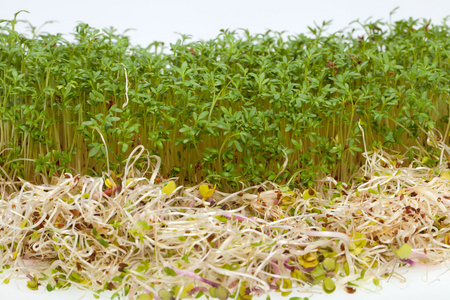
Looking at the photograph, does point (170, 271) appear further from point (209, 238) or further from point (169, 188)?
point (169, 188)

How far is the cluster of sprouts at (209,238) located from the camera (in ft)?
7.15

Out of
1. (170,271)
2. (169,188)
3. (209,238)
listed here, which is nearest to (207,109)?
(169,188)

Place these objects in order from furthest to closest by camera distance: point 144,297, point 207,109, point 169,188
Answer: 1. point 207,109
2. point 169,188
3. point 144,297

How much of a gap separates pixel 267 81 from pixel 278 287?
105 cm

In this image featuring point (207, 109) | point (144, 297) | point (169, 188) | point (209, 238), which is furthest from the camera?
point (207, 109)

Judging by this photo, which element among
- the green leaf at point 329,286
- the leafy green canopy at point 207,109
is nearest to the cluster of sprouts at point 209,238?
the green leaf at point 329,286

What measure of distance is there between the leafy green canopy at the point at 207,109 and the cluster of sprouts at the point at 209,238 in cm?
18

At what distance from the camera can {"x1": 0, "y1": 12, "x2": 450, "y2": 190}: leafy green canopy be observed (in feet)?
8.86

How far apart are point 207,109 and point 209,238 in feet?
2.46

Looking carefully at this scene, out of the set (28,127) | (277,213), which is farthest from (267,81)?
(28,127)

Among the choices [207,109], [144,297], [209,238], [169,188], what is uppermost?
[207,109]

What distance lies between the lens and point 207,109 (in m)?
2.81

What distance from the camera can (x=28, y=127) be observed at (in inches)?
110

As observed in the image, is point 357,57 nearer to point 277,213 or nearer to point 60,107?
point 277,213
